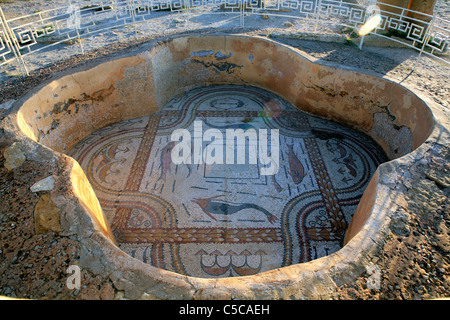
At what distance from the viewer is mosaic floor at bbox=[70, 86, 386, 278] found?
9.48 ft

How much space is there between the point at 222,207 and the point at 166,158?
1096 millimetres

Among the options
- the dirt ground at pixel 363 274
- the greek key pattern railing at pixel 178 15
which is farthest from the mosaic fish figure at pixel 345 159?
the greek key pattern railing at pixel 178 15

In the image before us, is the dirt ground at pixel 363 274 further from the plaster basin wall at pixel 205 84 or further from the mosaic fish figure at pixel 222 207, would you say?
the mosaic fish figure at pixel 222 207

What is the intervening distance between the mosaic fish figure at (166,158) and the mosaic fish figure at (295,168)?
151cm

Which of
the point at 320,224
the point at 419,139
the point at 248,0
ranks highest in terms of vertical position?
the point at 248,0

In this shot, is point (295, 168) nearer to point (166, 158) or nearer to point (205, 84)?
point (166, 158)

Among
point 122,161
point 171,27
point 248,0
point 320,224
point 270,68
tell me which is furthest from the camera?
point 248,0

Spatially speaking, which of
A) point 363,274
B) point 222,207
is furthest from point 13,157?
point 363,274

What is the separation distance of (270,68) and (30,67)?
11.7ft

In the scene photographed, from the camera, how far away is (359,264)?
6.10 ft

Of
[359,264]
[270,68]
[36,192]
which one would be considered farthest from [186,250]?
[270,68]

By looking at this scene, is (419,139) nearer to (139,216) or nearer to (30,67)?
(139,216)

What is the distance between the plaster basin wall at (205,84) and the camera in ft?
5.86

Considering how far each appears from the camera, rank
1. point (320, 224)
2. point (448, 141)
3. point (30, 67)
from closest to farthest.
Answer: point (448, 141), point (320, 224), point (30, 67)
